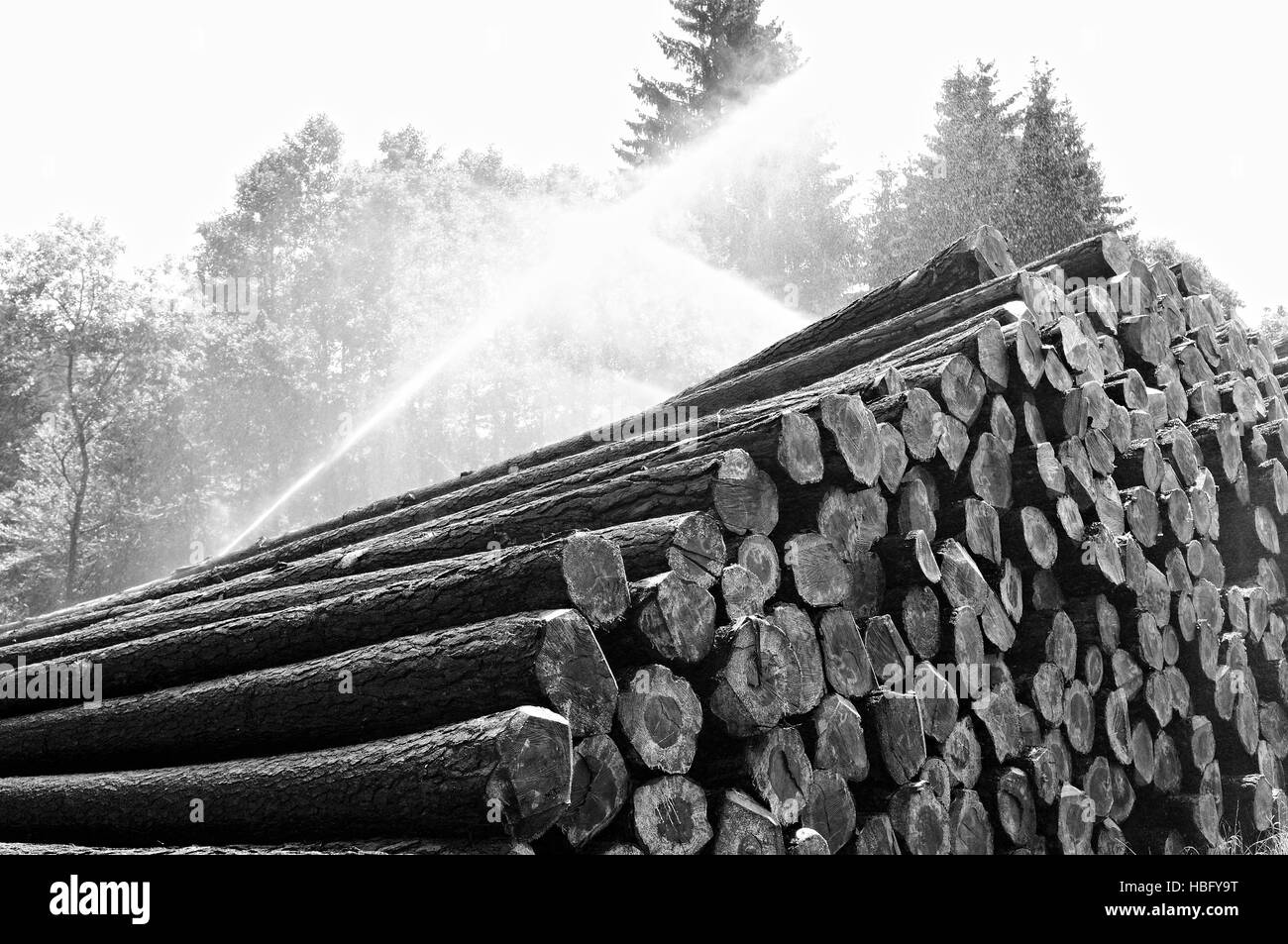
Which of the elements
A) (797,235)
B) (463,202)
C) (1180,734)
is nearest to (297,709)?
(1180,734)

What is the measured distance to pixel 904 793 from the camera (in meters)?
3.92

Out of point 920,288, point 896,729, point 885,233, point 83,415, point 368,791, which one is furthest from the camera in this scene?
point 885,233

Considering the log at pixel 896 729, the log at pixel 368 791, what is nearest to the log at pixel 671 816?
the log at pixel 368 791

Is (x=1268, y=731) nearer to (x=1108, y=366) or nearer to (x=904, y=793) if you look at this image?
(x=1108, y=366)

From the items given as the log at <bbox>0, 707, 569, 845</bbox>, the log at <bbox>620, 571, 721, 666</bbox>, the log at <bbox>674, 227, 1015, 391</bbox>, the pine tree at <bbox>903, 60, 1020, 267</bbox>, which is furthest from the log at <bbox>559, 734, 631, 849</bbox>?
the pine tree at <bbox>903, 60, 1020, 267</bbox>

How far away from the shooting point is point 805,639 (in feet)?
12.5

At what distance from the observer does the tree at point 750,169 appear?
37.0 meters

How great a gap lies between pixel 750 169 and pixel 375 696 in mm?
37805

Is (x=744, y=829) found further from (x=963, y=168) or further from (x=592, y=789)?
(x=963, y=168)

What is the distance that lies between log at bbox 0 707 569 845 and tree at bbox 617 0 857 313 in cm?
3347

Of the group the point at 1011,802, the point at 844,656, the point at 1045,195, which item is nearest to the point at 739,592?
the point at 844,656

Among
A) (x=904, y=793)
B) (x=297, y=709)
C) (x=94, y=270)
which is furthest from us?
(x=94, y=270)

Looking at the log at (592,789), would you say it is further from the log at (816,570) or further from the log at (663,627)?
the log at (816,570)

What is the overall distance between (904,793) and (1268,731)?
3.49 meters
